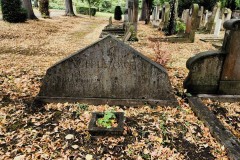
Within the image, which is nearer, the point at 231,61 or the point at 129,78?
the point at 129,78

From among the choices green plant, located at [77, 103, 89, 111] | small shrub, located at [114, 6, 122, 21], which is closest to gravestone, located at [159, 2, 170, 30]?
green plant, located at [77, 103, 89, 111]

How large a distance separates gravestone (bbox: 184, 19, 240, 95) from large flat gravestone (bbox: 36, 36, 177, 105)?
0.84 meters

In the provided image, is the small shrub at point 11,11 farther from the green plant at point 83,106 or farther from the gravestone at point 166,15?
the green plant at point 83,106

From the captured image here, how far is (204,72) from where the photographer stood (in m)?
4.75

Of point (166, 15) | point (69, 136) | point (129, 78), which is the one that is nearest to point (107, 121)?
point (69, 136)

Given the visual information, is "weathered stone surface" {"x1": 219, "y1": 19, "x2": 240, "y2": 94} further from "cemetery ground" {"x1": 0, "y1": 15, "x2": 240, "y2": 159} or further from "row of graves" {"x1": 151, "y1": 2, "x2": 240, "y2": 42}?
"row of graves" {"x1": 151, "y1": 2, "x2": 240, "y2": 42}

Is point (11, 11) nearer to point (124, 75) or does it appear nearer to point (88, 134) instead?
point (124, 75)

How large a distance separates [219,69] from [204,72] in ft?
1.10

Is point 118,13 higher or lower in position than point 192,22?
higher

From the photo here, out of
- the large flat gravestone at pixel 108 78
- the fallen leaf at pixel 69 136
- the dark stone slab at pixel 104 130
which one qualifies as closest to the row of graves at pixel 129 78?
the large flat gravestone at pixel 108 78

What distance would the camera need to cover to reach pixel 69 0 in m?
25.6

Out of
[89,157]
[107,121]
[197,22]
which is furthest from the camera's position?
[197,22]

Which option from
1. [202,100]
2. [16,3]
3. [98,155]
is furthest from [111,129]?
[16,3]

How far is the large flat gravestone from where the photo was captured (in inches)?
164
